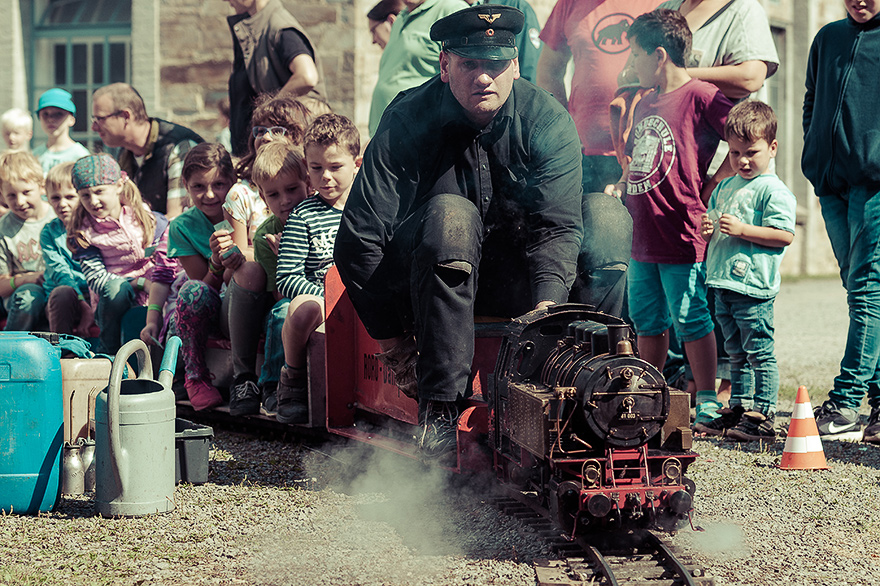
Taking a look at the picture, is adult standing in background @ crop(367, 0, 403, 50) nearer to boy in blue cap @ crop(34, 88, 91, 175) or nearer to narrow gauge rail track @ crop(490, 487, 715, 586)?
boy in blue cap @ crop(34, 88, 91, 175)

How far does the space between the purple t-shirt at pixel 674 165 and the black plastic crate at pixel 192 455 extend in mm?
2596

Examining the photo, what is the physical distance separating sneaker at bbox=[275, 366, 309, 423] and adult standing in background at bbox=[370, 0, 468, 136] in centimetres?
187

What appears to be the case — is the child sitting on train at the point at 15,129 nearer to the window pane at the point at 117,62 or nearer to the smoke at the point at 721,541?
the window pane at the point at 117,62

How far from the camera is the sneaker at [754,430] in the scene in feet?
16.8

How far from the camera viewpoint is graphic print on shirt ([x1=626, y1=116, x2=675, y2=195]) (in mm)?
5656

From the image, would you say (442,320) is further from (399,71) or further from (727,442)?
(399,71)

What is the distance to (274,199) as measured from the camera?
5.61 metres

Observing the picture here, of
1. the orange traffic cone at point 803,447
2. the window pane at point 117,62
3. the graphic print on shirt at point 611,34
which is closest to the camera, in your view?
the orange traffic cone at point 803,447

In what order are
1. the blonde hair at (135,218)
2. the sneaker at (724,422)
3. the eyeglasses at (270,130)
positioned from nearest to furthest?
the sneaker at (724,422) → the eyeglasses at (270,130) → the blonde hair at (135,218)

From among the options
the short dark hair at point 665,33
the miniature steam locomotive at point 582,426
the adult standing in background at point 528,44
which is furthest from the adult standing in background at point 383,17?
the miniature steam locomotive at point 582,426

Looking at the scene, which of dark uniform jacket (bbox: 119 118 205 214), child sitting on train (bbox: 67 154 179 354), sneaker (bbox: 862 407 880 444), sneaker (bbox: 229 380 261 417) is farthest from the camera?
dark uniform jacket (bbox: 119 118 205 214)

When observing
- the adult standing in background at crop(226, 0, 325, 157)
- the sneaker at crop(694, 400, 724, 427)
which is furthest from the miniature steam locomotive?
the adult standing in background at crop(226, 0, 325, 157)

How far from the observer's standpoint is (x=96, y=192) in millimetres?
6508

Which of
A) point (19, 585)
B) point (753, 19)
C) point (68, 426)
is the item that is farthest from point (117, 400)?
point (753, 19)
